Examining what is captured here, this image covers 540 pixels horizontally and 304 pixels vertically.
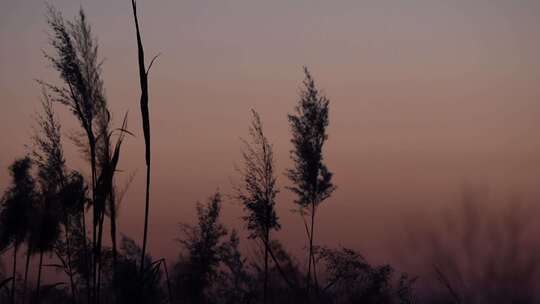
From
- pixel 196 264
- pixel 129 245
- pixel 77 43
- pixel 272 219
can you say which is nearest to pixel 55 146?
pixel 77 43

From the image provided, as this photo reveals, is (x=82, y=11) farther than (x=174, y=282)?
No

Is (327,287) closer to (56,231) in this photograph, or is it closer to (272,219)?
(272,219)

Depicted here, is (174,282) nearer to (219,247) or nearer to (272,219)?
(219,247)

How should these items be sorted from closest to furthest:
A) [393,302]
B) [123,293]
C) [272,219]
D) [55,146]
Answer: [123,293] < [393,302] < [55,146] < [272,219]

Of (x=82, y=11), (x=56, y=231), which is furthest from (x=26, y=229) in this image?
(x=82, y=11)

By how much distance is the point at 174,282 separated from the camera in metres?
7.49

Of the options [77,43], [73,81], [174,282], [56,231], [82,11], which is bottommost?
[174,282]

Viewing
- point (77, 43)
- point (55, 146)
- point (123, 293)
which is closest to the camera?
point (123, 293)

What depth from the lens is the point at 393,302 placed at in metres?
Result: 4.47

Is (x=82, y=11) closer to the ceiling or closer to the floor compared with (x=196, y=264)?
closer to the ceiling

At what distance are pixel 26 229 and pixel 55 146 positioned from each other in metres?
2.40

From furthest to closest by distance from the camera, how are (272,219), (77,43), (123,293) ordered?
(272,219) < (77,43) < (123,293)

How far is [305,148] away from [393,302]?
3032mm

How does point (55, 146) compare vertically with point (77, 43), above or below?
below
